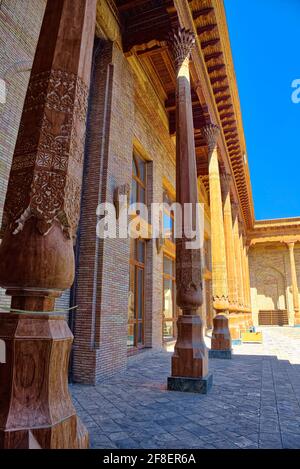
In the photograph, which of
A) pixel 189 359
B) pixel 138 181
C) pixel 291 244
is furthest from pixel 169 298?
pixel 291 244

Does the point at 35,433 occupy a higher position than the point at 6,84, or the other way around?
the point at 6,84

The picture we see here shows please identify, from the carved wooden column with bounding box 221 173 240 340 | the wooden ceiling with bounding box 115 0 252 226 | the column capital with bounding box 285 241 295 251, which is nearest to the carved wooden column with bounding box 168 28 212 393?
the wooden ceiling with bounding box 115 0 252 226

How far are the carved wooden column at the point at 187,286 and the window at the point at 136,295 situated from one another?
3112 millimetres

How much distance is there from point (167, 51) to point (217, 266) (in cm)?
655

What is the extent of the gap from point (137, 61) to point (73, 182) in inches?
325

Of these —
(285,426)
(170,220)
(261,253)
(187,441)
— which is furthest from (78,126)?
(261,253)

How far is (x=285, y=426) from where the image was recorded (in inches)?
122

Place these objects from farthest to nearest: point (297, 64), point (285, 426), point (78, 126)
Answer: point (297, 64), point (285, 426), point (78, 126)

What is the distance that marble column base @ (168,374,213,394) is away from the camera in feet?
14.6

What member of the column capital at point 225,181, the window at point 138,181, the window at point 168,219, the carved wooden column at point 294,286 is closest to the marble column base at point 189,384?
the window at point 138,181

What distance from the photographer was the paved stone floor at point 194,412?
2713 mm

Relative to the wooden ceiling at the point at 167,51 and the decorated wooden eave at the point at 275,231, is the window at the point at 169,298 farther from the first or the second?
the decorated wooden eave at the point at 275,231

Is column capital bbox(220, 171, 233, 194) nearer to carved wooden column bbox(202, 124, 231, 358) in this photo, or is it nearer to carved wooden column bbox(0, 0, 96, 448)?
carved wooden column bbox(202, 124, 231, 358)

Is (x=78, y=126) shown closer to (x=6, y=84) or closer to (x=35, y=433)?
(x=35, y=433)
